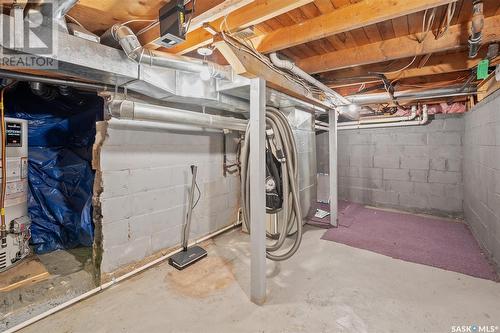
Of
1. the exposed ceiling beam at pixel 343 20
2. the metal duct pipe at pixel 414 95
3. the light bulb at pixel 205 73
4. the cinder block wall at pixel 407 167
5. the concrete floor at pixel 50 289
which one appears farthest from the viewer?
the cinder block wall at pixel 407 167

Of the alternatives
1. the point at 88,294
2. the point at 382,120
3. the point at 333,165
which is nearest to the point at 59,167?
the point at 88,294

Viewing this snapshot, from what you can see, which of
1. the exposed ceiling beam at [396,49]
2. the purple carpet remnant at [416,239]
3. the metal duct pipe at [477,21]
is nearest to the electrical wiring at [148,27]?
the exposed ceiling beam at [396,49]

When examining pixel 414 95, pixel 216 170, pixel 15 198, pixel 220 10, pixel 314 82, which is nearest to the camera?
pixel 220 10

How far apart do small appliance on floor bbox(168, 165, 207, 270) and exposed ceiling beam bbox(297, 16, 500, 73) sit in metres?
1.66

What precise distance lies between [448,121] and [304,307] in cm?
394

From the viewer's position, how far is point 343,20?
1.53 m

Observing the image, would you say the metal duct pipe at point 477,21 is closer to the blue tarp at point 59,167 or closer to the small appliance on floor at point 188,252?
the small appliance on floor at point 188,252

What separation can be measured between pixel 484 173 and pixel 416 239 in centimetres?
103

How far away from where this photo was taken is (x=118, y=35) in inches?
54.4

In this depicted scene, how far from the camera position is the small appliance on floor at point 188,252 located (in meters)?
2.30

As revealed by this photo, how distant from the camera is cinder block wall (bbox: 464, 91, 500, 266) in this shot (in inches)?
88.5

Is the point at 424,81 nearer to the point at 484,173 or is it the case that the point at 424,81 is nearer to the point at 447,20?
the point at 484,173

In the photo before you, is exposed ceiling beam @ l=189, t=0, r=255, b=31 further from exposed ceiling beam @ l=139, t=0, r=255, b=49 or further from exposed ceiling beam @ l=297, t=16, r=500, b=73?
exposed ceiling beam @ l=297, t=16, r=500, b=73

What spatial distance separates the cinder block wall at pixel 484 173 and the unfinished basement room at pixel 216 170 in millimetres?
40
